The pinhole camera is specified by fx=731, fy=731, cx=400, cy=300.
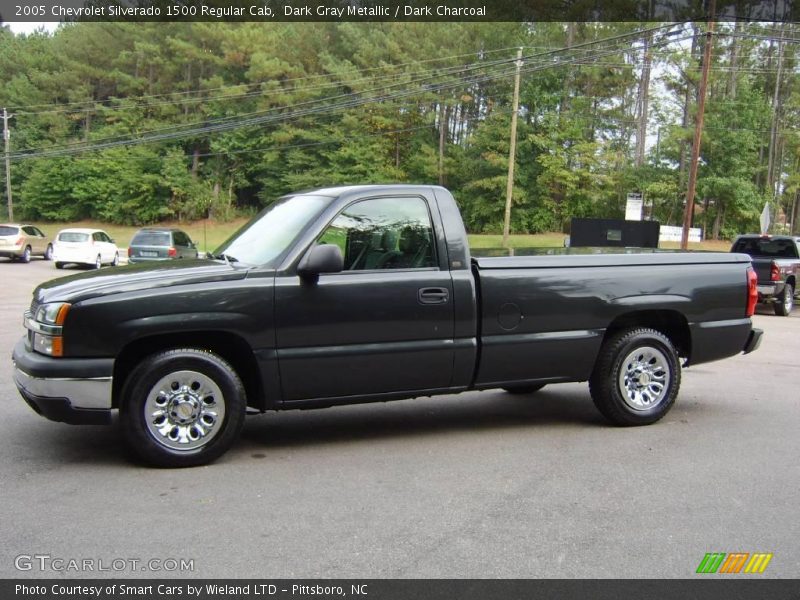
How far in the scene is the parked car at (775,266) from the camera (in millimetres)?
16609

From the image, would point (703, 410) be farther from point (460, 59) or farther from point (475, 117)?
point (475, 117)

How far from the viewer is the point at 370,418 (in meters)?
6.50

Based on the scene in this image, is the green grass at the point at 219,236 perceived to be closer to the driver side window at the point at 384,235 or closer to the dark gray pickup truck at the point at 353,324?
the dark gray pickup truck at the point at 353,324

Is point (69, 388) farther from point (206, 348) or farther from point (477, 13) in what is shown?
point (477, 13)

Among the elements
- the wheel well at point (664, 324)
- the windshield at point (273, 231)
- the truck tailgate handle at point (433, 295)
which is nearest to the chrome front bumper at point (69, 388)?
the windshield at point (273, 231)

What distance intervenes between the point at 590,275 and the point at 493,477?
80.2 inches

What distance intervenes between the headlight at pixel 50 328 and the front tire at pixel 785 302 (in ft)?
53.8

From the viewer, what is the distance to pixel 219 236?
52812 mm

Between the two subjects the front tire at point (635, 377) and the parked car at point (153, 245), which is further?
the parked car at point (153, 245)

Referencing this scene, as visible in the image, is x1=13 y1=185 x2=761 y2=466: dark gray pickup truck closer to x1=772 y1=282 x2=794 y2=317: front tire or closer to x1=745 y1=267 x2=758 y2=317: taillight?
x1=745 y1=267 x2=758 y2=317: taillight

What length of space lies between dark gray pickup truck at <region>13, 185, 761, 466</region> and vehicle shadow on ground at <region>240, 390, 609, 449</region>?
53 centimetres

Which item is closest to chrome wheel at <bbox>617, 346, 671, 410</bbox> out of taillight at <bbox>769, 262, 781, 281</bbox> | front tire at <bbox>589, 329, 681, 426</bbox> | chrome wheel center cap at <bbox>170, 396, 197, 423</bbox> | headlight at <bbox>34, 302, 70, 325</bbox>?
front tire at <bbox>589, 329, 681, 426</bbox>

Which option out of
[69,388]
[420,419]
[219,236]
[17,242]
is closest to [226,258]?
[69,388]

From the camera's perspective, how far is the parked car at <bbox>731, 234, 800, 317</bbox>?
654 inches
